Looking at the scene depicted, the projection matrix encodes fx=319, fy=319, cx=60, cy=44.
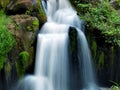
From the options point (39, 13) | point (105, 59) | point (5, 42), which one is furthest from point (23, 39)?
point (105, 59)

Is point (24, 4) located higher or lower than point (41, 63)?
higher

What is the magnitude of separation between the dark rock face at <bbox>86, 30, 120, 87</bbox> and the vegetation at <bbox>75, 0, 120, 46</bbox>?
0.76 feet

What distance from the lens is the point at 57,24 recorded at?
35.4ft

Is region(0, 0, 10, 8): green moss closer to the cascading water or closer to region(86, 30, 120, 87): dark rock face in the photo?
the cascading water

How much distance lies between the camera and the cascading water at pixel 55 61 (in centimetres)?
933

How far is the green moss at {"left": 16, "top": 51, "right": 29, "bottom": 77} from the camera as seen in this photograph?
9039mm

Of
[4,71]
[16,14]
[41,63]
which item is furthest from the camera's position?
[16,14]

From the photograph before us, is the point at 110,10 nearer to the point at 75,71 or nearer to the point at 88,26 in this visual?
the point at 88,26

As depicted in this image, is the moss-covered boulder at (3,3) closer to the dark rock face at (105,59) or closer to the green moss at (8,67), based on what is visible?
the green moss at (8,67)

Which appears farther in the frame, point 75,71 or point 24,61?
point 75,71

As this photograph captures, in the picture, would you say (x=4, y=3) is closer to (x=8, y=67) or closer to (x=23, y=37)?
(x=23, y=37)

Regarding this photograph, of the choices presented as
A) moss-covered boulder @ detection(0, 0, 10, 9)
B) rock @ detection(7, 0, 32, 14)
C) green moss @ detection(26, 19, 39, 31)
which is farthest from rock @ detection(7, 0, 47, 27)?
green moss @ detection(26, 19, 39, 31)

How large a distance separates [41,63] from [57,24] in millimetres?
1831

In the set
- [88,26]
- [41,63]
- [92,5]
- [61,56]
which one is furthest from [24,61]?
[92,5]
